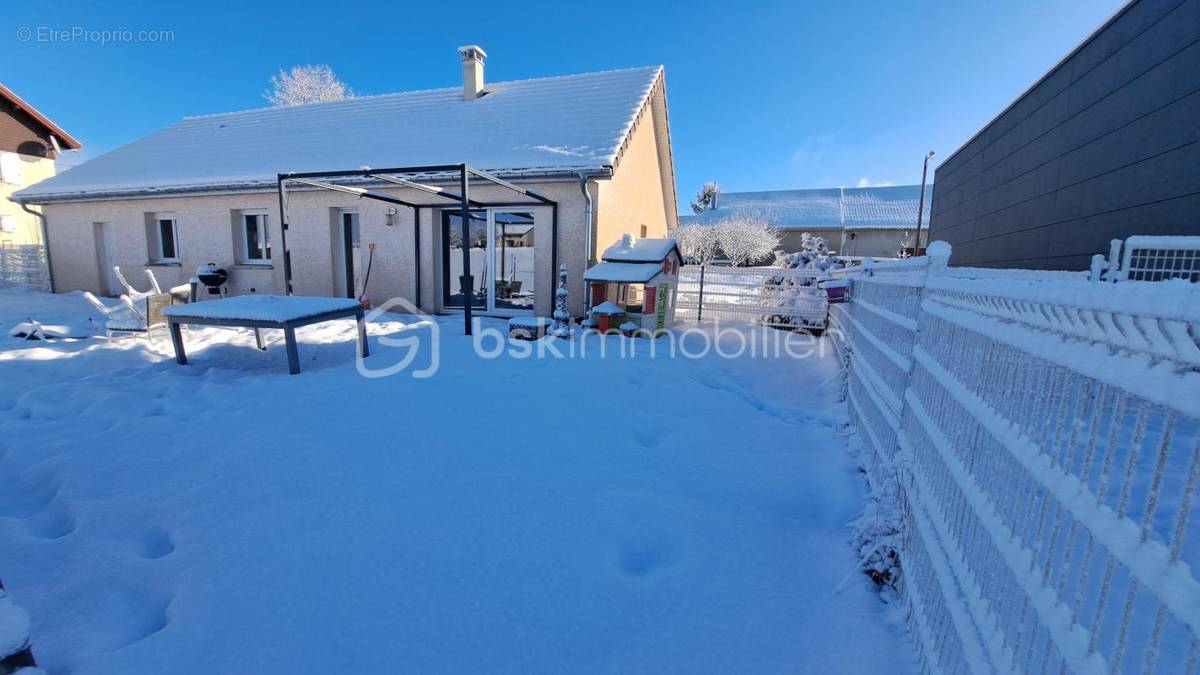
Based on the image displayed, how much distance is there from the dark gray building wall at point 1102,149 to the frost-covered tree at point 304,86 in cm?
2383

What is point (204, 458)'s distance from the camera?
294cm

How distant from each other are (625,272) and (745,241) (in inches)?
801

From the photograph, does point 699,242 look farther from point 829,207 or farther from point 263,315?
point 263,315

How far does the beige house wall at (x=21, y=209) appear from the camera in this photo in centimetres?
1705

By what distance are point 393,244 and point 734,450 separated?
8471 millimetres

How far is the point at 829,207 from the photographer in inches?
1182

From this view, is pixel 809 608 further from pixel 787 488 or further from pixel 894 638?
pixel 787 488

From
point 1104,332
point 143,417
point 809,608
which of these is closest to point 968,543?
point 809,608

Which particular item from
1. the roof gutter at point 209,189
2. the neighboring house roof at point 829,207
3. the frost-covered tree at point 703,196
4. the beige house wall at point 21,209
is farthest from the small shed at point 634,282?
the frost-covered tree at point 703,196

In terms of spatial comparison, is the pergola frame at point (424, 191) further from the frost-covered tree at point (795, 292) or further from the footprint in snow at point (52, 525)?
the footprint in snow at point (52, 525)

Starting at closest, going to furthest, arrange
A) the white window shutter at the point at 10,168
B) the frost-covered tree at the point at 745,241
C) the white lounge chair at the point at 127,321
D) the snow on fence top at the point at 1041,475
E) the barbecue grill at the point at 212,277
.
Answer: the snow on fence top at the point at 1041,475, the white lounge chair at the point at 127,321, the barbecue grill at the point at 212,277, the white window shutter at the point at 10,168, the frost-covered tree at the point at 745,241

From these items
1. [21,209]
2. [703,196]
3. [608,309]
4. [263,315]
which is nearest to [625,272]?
[608,309]

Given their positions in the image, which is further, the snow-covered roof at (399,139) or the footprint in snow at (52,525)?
the snow-covered roof at (399,139)

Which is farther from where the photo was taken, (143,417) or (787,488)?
(143,417)
